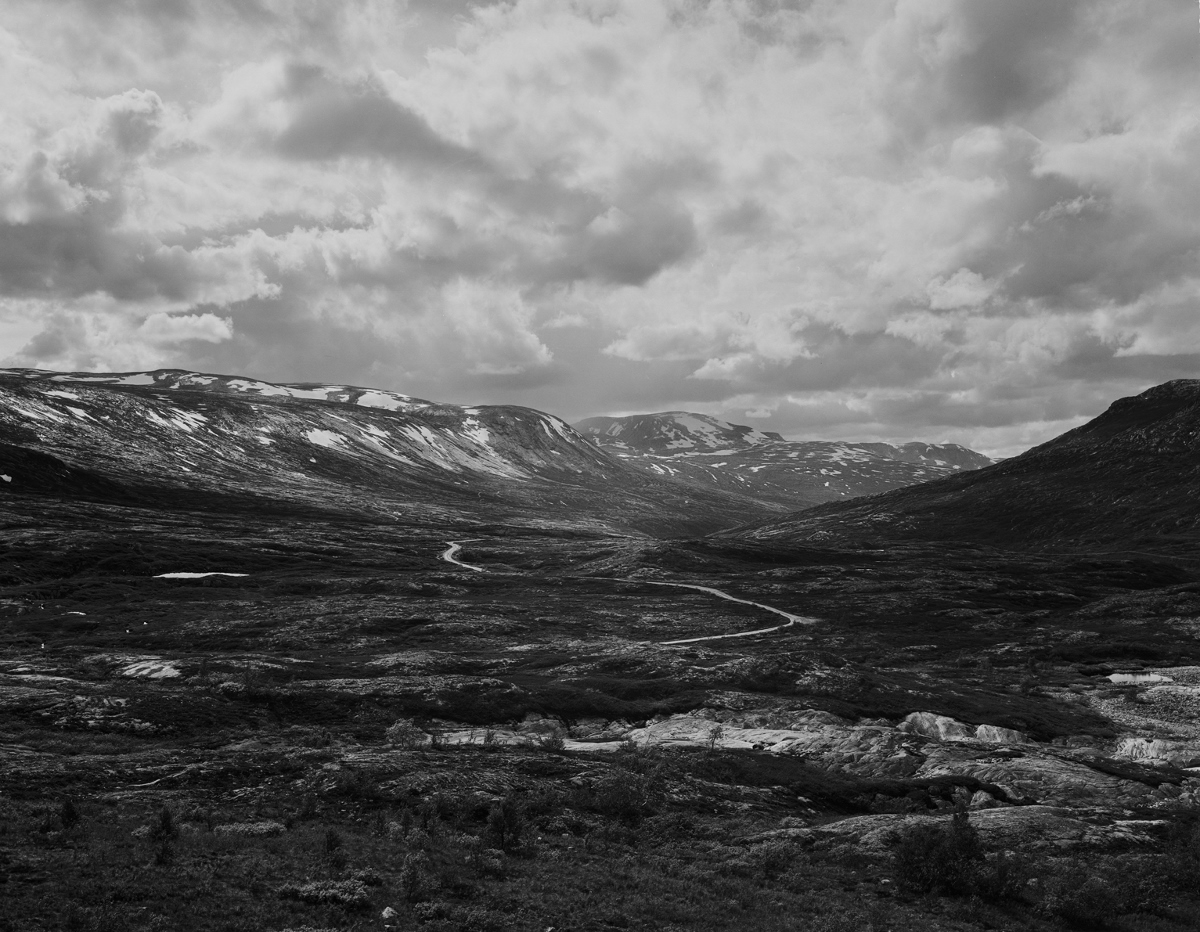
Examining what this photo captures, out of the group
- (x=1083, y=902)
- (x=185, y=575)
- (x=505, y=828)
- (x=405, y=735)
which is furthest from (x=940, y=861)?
(x=185, y=575)

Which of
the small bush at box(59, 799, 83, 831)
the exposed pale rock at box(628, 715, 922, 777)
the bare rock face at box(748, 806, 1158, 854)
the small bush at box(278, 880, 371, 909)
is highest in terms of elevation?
the small bush at box(59, 799, 83, 831)

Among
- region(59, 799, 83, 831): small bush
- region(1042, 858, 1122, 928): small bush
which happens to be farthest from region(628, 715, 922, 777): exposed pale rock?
region(59, 799, 83, 831): small bush

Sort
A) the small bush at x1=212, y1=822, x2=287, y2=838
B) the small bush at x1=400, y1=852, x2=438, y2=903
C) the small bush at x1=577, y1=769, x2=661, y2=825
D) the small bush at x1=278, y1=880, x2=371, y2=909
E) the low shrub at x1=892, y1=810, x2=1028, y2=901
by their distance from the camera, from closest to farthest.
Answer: the small bush at x1=278, y1=880, x2=371, y2=909
the small bush at x1=400, y1=852, x2=438, y2=903
the small bush at x1=212, y1=822, x2=287, y2=838
the low shrub at x1=892, y1=810, x2=1028, y2=901
the small bush at x1=577, y1=769, x2=661, y2=825

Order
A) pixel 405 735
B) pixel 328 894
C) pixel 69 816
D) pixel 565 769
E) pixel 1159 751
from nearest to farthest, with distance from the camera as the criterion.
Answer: pixel 328 894 < pixel 69 816 < pixel 565 769 < pixel 405 735 < pixel 1159 751

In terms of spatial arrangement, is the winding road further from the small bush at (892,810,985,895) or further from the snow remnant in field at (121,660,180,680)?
the small bush at (892,810,985,895)

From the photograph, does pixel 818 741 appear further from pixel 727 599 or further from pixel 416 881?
pixel 727 599

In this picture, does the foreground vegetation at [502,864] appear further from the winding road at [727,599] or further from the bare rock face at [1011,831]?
the winding road at [727,599]

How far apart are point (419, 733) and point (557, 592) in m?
103

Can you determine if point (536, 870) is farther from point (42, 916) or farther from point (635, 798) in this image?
point (42, 916)

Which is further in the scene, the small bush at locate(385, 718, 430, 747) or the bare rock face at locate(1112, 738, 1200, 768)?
the bare rock face at locate(1112, 738, 1200, 768)

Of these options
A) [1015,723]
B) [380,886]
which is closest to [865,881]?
[380,886]

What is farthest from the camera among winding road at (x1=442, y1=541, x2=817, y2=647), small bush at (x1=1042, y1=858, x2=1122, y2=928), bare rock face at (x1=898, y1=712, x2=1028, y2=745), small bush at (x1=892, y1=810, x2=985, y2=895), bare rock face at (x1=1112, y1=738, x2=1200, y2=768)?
winding road at (x1=442, y1=541, x2=817, y2=647)

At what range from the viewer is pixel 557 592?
154500mm

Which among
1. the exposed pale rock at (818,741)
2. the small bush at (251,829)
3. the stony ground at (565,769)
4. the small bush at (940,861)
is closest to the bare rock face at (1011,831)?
the stony ground at (565,769)
